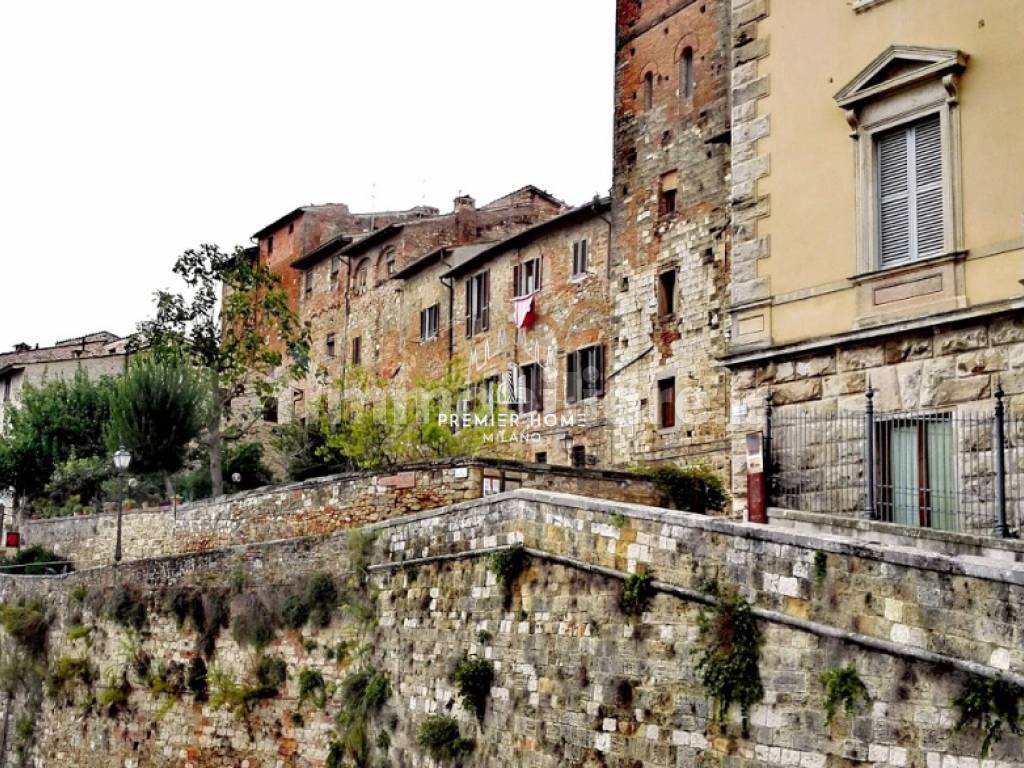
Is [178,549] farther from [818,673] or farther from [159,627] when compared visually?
[818,673]

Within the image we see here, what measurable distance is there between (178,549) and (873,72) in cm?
1949

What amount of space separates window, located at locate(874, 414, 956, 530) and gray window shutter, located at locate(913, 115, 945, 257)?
1.72 meters

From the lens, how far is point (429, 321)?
45.3 metres

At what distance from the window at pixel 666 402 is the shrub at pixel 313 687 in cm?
1463

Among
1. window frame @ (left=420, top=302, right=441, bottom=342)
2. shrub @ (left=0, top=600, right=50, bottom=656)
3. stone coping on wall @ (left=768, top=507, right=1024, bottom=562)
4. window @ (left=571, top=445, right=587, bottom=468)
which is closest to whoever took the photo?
stone coping on wall @ (left=768, top=507, right=1024, bottom=562)

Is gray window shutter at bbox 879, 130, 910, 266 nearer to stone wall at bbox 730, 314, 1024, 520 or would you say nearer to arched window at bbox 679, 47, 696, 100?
stone wall at bbox 730, 314, 1024, 520

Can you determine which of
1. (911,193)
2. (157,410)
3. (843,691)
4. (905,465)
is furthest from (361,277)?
(843,691)

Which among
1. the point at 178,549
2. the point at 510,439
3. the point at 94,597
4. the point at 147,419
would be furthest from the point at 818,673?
the point at 147,419

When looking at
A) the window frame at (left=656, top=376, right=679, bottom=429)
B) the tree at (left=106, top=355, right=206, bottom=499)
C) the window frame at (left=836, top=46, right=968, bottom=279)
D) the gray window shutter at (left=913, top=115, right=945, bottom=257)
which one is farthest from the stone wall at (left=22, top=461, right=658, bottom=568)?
the gray window shutter at (left=913, top=115, right=945, bottom=257)

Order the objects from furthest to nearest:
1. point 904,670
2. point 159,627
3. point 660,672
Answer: point 159,627
point 660,672
point 904,670

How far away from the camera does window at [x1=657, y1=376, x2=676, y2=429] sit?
107 feet

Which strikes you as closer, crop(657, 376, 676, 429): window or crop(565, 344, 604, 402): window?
crop(657, 376, 676, 429): window

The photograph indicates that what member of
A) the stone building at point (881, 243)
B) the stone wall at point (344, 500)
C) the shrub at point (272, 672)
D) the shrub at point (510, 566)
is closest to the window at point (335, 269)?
the stone wall at point (344, 500)

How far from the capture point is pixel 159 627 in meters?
24.0
